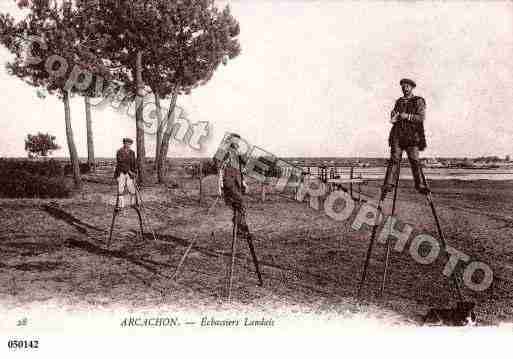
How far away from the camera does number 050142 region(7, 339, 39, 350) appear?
17.5ft

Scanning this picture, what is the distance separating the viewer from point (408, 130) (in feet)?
18.4

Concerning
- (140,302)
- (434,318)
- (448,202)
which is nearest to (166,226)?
(140,302)

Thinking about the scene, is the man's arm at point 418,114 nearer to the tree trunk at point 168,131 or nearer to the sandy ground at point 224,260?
the sandy ground at point 224,260

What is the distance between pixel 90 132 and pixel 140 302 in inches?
990

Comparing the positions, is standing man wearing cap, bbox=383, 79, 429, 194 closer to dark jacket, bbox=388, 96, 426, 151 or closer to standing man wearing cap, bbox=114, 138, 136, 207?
dark jacket, bbox=388, 96, 426, 151

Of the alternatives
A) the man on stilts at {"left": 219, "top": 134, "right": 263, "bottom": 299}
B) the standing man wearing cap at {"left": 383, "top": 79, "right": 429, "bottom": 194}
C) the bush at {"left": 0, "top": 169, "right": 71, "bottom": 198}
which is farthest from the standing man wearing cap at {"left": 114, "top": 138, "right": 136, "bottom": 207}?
the bush at {"left": 0, "top": 169, "right": 71, "bottom": 198}

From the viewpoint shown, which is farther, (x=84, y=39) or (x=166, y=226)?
(x=84, y=39)

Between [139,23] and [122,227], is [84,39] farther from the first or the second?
[122,227]

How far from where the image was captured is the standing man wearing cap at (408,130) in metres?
5.55

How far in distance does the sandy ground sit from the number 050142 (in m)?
0.61

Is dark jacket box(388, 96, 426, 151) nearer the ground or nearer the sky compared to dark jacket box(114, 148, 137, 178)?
nearer the sky

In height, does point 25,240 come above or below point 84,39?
below

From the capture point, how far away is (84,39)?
Answer: 1817 cm

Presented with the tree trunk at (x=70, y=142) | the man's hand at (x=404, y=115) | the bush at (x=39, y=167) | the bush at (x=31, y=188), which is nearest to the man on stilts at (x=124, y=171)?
the man's hand at (x=404, y=115)
